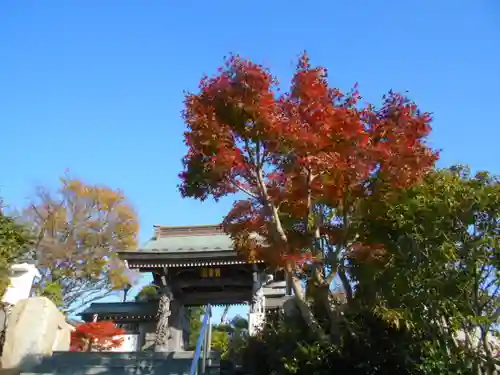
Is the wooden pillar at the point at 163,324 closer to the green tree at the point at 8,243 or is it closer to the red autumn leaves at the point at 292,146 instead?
the green tree at the point at 8,243

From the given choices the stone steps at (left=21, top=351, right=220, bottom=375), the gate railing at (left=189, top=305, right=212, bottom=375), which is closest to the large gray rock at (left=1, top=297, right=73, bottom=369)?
the stone steps at (left=21, top=351, right=220, bottom=375)

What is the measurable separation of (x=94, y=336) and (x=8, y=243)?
8.91 metres

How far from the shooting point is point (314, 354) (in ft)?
25.1

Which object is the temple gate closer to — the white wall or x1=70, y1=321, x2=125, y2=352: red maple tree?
x1=70, y1=321, x2=125, y2=352: red maple tree

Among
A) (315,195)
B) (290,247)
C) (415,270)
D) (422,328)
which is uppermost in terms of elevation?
(315,195)

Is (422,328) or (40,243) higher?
(40,243)

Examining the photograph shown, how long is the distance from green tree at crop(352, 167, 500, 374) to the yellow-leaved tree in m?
16.9

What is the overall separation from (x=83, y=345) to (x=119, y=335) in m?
1.58

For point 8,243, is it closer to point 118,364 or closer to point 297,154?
point 118,364

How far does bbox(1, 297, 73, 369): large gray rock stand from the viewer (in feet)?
31.1

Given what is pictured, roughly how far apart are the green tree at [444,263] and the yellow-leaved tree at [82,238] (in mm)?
16943

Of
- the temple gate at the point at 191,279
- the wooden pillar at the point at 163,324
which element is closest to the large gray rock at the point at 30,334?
the wooden pillar at the point at 163,324

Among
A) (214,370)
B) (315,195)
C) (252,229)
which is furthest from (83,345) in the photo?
(315,195)

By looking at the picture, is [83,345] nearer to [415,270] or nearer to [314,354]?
[314,354]
